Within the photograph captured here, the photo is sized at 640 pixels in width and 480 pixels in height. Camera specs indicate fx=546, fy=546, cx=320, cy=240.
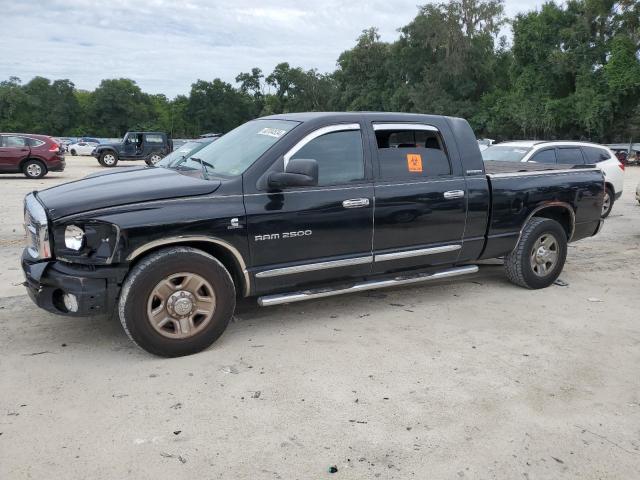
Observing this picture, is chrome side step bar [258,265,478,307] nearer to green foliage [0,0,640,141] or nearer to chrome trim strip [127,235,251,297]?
chrome trim strip [127,235,251,297]

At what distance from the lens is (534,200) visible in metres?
5.70

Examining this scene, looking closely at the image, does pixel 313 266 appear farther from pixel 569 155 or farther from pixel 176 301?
pixel 569 155

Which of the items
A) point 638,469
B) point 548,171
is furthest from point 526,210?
point 638,469

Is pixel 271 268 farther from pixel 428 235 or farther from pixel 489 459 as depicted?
pixel 489 459

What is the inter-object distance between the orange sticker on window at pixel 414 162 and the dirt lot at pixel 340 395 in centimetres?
133

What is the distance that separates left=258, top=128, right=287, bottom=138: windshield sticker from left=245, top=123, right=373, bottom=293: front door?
21 cm

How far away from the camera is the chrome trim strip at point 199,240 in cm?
383

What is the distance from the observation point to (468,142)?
533 cm

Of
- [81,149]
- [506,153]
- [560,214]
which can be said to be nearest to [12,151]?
[506,153]

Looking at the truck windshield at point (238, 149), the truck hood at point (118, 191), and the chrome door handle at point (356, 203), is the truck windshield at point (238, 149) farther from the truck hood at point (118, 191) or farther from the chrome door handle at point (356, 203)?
the chrome door handle at point (356, 203)

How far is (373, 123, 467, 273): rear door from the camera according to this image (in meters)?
4.78

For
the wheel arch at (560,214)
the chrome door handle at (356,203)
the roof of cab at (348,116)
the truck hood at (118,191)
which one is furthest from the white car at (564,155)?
the truck hood at (118,191)

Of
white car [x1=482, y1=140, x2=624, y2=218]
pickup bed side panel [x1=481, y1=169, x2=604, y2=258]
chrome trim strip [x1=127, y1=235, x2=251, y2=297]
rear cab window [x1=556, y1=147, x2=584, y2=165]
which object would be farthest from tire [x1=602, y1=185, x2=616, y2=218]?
chrome trim strip [x1=127, y1=235, x2=251, y2=297]

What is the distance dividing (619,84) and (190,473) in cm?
4415
